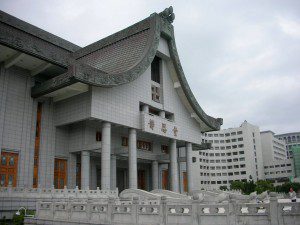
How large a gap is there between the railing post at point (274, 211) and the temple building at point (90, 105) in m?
14.2

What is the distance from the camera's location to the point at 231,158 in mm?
85312

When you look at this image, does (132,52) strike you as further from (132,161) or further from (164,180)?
(164,180)

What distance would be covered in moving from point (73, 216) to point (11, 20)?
1812cm

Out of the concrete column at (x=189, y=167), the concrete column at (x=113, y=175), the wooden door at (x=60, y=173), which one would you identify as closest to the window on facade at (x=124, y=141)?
the concrete column at (x=113, y=175)

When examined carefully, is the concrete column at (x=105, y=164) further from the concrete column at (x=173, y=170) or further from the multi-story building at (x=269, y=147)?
the multi-story building at (x=269, y=147)

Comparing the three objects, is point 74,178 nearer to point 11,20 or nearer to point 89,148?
point 89,148

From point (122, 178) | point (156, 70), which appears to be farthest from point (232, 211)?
point (122, 178)

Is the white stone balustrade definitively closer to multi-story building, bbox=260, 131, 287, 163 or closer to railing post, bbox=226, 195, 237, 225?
railing post, bbox=226, 195, 237, 225

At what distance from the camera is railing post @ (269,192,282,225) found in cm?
919

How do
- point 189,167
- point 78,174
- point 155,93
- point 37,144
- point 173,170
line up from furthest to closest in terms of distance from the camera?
point 189,167
point 173,170
point 155,93
point 78,174
point 37,144

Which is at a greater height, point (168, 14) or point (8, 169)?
point (168, 14)

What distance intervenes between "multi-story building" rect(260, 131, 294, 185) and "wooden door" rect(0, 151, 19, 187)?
70950 mm

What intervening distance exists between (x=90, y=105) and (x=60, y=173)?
6.16 m

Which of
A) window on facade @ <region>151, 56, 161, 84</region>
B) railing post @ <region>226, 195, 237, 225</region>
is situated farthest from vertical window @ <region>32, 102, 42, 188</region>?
railing post @ <region>226, 195, 237, 225</region>
